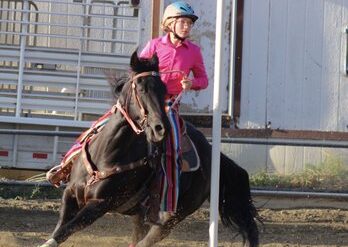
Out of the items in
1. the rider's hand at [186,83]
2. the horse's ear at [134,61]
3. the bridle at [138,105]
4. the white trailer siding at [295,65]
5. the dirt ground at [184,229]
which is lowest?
the dirt ground at [184,229]

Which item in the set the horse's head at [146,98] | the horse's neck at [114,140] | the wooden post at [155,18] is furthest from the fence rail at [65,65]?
the horse's head at [146,98]

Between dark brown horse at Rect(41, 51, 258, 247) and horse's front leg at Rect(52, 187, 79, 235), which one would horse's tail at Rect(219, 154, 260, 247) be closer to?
dark brown horse at Rect(41, 51, 258, 247)

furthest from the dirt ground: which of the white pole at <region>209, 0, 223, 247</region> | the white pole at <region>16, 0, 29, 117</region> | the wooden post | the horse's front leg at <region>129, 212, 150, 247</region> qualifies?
the white pole at <region>209, 0, 223, 247</region>

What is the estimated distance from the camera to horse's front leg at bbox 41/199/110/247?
6.46 meters

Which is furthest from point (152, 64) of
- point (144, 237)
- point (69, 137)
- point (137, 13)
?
point (137, 13)

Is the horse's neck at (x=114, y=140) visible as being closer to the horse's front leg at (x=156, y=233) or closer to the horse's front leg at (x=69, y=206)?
the horse's front leg at (x=69, y=206)

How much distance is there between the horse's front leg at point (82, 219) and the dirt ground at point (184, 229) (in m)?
2.13

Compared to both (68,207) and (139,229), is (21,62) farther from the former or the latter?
(68,207)

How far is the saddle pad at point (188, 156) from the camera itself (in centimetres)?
747

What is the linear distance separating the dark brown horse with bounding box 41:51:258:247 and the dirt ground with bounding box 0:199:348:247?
137 centimetres

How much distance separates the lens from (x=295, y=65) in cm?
1142

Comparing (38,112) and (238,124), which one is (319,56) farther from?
(38,112)

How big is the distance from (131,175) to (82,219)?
52 cm

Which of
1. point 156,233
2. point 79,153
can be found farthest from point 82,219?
point 156,233
